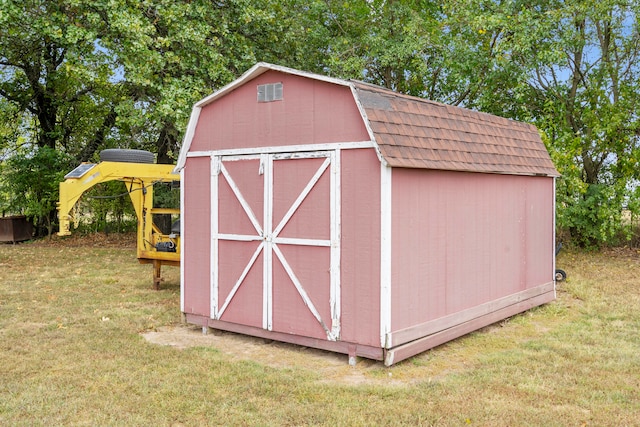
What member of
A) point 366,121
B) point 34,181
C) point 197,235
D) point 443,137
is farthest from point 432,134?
point 34,181

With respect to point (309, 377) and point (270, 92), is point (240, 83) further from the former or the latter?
point (309, 377)

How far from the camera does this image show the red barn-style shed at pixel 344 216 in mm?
5629

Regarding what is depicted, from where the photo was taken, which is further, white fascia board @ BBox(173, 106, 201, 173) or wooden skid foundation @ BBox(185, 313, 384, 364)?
white fascia board @ BBox(173, 106, 201, 173)

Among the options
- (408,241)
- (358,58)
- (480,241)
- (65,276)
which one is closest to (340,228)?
(408,241)

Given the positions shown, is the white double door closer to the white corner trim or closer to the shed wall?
the white corner trim

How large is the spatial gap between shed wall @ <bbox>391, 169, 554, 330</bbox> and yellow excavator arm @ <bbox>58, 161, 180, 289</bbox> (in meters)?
4.29

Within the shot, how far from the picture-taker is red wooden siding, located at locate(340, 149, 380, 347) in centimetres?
555

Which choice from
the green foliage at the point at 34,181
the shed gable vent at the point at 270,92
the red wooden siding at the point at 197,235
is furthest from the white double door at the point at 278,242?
the green foliage at the point at 34,181

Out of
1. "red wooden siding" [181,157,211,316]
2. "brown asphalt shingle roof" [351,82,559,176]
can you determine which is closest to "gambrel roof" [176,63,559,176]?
"brown asphalt shingle roof" [351,82,559,176]

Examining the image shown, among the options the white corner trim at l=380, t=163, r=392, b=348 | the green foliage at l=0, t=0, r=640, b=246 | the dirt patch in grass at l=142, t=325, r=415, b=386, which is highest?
the green foliage at l=0, t=0, r=640, b=246

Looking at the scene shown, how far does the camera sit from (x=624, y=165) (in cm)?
1363

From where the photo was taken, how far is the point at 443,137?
638cm

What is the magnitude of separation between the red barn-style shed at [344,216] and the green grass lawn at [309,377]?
39 cm

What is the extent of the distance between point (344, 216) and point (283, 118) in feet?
4.17
